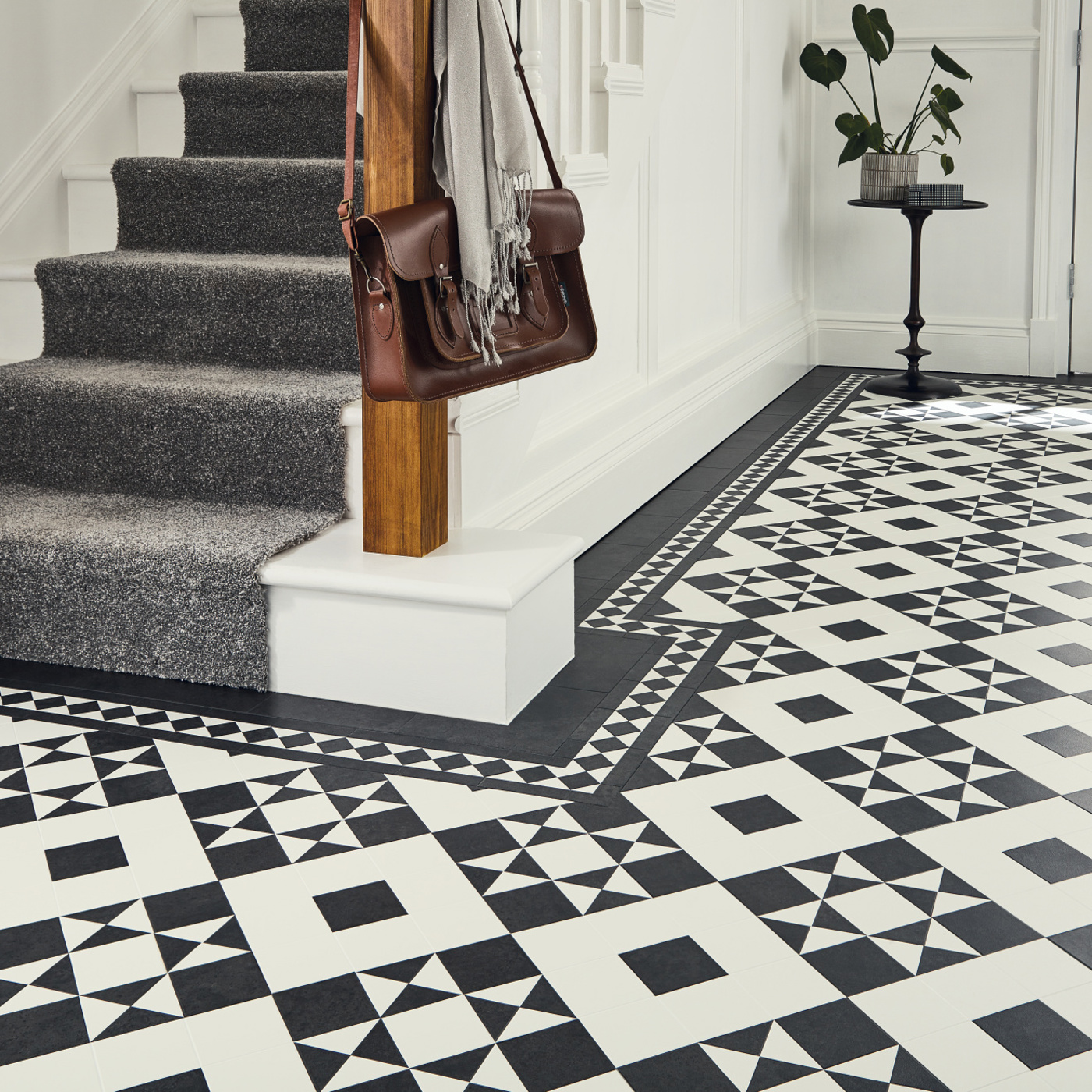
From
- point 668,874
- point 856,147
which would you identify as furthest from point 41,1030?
point 856,147

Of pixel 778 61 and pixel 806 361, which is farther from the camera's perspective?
pixel 806 361

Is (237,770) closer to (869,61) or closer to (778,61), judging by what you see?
(778,61)

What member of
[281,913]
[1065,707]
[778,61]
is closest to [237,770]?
[281,913]

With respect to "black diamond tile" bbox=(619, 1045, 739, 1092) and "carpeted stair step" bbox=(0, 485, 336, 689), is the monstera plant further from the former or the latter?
"black diamond tile" bbox=(619, 1045, 739, 1092)

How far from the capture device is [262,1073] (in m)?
1.53

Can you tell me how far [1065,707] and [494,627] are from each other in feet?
3.54

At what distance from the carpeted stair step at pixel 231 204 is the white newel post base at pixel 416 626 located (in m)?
1.06

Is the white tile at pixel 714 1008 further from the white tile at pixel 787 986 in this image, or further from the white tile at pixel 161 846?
the white tile at pixel 161 846

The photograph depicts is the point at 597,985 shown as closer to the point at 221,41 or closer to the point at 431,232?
the point at 431,232

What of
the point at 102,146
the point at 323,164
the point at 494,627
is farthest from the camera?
the point at 102,146

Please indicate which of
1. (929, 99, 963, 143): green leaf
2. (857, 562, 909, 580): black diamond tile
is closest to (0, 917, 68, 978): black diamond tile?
(857, 562, 909, 580): black diamond tile

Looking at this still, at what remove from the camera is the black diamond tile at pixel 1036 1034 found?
156cm

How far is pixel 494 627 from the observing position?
7.98 ft

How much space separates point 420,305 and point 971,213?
4.43m
